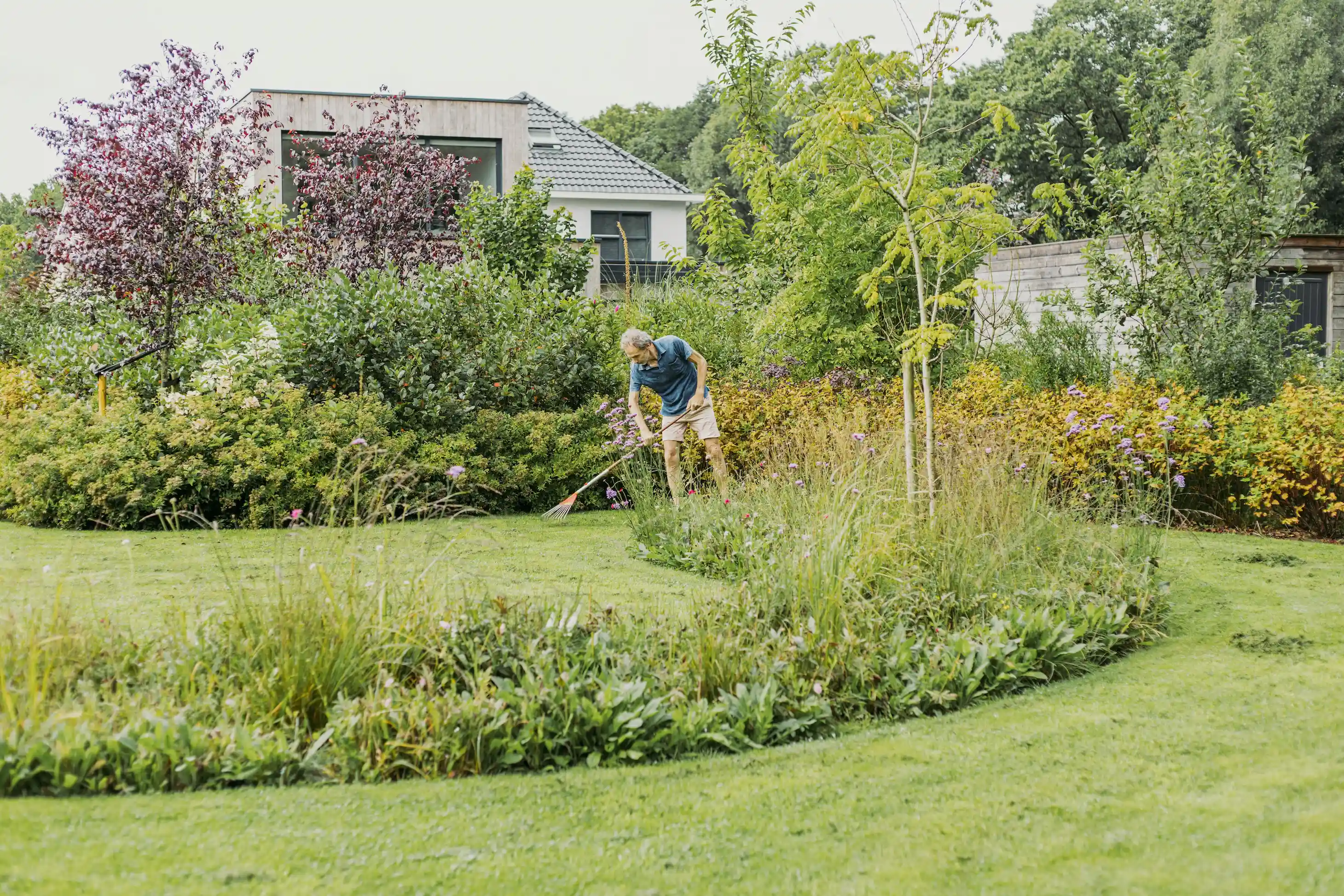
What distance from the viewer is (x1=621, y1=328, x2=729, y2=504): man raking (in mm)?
8359

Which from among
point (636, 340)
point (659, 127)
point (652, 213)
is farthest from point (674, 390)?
point (659, 127)

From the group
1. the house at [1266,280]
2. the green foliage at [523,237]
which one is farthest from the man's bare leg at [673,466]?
the house at [1266,280]

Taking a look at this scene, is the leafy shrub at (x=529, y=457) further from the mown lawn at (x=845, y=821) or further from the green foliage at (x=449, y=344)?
the mown lawn at (x=845, y=821)

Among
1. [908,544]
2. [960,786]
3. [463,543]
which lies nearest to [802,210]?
[463,543]

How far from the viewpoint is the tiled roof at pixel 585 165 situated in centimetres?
2758

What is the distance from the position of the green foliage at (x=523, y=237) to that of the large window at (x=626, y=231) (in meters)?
13.5

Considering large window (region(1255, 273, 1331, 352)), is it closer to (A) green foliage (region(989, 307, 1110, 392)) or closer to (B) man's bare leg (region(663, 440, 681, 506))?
(A) green foliage (region(989, 307, 1110, 392))

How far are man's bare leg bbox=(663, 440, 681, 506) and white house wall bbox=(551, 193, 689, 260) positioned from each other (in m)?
19.7

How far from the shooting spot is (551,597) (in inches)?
217

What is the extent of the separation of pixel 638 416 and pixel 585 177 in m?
20.8

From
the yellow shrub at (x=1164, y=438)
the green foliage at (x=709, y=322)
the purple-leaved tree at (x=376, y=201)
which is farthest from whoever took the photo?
the purple-leaved tree at (x=376, y=201)

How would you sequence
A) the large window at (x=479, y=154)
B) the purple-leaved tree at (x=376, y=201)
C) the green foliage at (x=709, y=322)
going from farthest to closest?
1. the large window at (x=479, y=154)
2. the purple-leaved tree at (x=376, y=201)
3. the green foliage at (x=709, y=322)

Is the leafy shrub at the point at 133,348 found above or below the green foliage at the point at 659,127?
below

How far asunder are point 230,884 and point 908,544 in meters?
3.70
